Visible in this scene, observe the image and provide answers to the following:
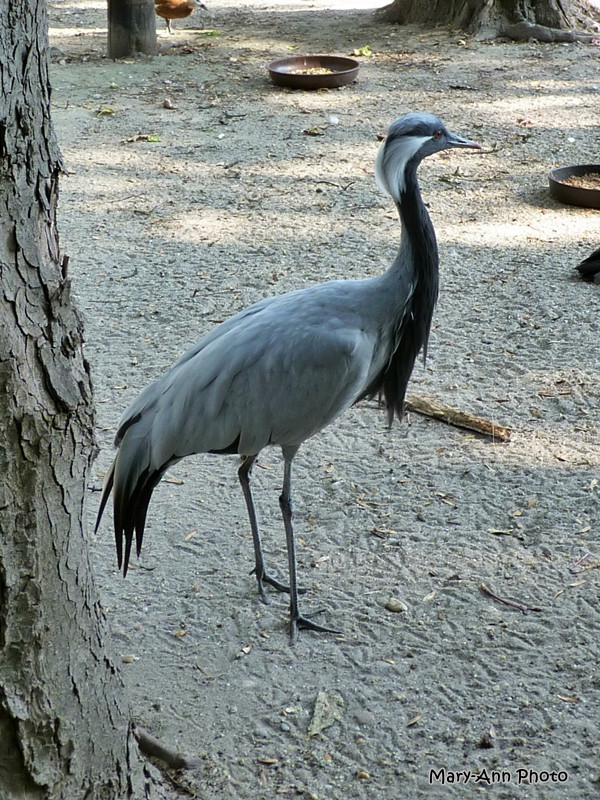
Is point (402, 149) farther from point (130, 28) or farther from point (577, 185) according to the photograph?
point (130, 28)

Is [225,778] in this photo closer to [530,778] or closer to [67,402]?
[530,778]

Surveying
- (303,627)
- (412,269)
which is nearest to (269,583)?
(303,627)

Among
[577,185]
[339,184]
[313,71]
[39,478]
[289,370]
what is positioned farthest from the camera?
[313,71]

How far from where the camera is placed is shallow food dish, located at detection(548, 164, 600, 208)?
6566 millimetres

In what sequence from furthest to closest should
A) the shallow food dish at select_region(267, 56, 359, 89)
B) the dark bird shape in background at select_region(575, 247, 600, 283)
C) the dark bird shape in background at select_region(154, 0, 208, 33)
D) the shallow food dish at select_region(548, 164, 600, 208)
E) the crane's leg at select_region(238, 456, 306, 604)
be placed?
the dark bird shape in background at select_region(154, 0, 208, 33) → the shallow food dish at select_region(267, 56, 359, 89) → the shallow food dish at select_region(548, 164, 600, 208) → the dark bird shape in background at select_region(575, 247, 600, 283) → the crane's leg at select_region(238, 456, 306, 604)

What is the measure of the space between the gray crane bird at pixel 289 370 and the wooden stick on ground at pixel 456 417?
1.09 metres

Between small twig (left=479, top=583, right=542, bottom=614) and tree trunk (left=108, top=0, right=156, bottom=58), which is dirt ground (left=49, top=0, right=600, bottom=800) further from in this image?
tree trunk (left=108, top=0, right=156, bottom=58)

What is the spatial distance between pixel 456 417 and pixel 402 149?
1.54m

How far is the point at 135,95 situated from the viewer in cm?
939

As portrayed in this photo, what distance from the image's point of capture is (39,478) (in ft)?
6.53

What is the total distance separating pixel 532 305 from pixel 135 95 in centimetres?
569

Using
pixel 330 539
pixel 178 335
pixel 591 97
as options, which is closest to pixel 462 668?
pixel 330 539

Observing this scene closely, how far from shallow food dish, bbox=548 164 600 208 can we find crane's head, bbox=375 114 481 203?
359 cm

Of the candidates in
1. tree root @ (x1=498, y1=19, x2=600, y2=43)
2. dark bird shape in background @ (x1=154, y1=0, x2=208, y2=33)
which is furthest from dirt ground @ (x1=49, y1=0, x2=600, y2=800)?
dark bird shape in background @ (x1=154, y1=0, x2=208, y2=33)
